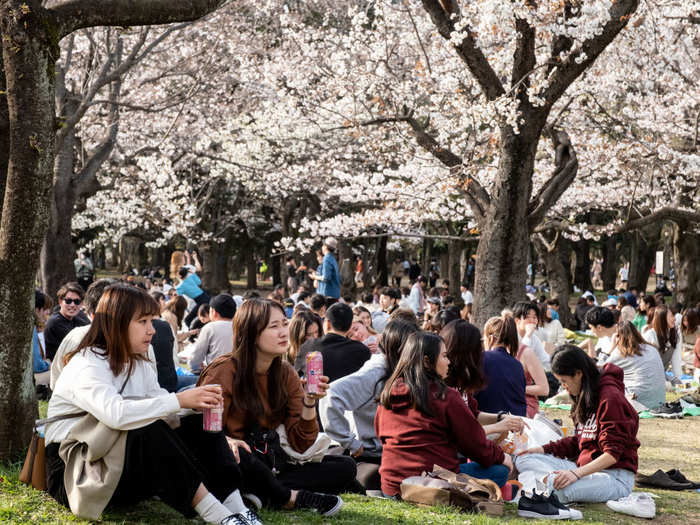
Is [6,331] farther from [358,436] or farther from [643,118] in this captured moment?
[643,118]

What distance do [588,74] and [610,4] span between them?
565 cm

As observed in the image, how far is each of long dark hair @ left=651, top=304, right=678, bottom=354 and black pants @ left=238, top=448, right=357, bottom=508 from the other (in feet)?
26.0

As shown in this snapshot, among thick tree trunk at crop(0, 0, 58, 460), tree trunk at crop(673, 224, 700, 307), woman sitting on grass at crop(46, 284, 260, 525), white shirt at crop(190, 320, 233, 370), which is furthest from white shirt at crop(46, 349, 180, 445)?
tree trunk at crop(673, 224, 700, 307)

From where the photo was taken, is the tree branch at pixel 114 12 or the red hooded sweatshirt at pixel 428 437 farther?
the tree branch at pixel 114 12

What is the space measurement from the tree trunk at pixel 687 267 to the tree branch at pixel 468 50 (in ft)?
50.0

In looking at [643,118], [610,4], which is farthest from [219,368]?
[643,118]

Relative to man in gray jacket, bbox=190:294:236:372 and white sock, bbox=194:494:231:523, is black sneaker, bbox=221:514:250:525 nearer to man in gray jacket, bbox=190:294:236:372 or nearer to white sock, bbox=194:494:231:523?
white sock, bbox=194:494:231:523

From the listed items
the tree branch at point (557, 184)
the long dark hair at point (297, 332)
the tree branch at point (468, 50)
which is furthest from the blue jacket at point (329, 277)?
the long dark hair at point (297, 332)

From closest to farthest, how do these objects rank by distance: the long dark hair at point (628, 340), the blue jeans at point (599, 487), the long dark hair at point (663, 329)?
the blue jeans at point (599, 487)
the long dark hair at point (628, 340)
the long dark hair at point (663, 329)

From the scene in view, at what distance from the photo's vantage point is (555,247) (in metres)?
22.9

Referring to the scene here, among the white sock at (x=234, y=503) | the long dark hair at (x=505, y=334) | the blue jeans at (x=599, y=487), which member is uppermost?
the long dark hair at (x=505, y=334)

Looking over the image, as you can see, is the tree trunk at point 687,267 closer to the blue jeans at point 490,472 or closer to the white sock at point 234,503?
the blue jeans at point 490,472

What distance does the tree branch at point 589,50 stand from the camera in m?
10.4

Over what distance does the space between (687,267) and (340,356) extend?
68.4ft
